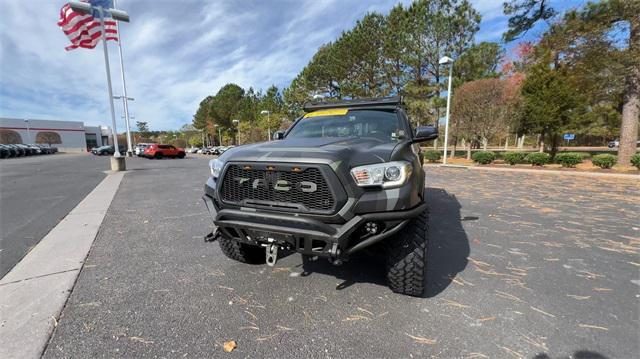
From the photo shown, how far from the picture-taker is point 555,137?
17.5 meters

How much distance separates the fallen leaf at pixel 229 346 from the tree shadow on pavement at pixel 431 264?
1.05 meters

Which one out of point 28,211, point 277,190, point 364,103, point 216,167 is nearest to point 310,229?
point 277,190

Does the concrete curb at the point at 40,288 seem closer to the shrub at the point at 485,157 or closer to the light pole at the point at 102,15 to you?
the light pole at the point at 102,15

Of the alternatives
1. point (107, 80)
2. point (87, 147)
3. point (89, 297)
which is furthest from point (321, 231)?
point (87, 147)

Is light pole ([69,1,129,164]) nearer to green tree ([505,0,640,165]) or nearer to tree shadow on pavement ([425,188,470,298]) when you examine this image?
tree shadow on pavement ([425,188,470,298])

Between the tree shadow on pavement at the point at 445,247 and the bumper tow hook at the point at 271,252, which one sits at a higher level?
the bumper tow hook at the point at 271,252

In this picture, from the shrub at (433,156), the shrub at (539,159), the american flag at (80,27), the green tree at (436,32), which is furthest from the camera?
the green tree at (436,32)

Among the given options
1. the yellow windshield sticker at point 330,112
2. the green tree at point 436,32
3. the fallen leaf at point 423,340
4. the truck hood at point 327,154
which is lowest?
the fallen leaf at point 423,340

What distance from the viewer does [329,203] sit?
6.79 ft

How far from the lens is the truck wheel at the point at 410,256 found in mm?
2307

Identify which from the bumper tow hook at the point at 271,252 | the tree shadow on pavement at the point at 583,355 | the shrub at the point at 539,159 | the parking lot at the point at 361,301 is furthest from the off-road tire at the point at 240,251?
the shrub at the point at 539,159

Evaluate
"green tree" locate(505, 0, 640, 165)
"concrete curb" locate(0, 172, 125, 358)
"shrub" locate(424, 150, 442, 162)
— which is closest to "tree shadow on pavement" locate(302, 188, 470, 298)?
"concrete curb" locate(0, 172, 125, 358)

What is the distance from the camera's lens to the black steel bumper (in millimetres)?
2025

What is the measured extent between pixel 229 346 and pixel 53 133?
75350 mm
